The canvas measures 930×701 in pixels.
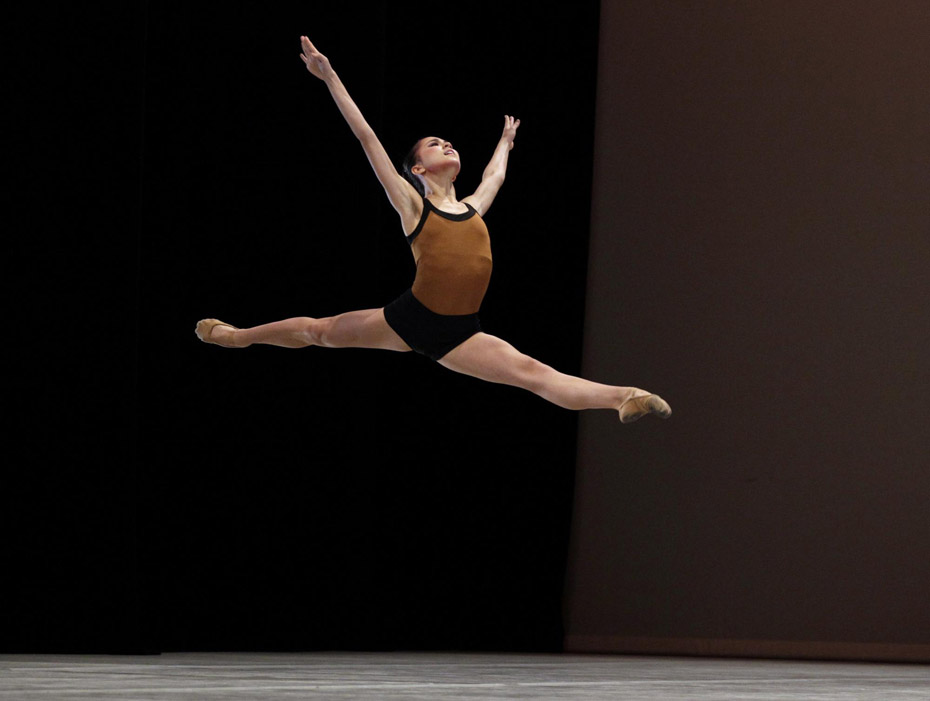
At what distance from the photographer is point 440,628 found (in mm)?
6340

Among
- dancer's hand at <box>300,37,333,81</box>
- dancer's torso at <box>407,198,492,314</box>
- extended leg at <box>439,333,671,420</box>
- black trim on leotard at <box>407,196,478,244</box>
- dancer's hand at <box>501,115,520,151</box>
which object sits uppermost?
dancer's hand at <box>300,37,333,81</box>

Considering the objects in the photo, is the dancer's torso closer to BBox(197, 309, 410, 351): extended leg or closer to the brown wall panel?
BBox(197, 309, 410, 351): extended leg

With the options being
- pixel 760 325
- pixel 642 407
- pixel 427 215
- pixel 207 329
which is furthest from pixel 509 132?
pixel 760 325

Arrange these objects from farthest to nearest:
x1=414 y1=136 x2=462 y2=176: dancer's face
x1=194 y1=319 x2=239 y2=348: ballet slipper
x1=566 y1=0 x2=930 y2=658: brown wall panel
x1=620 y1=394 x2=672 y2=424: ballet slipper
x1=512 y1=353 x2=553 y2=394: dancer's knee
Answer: x1=566 y1=0 x2=930 y2=658: brown wall panel → x1=194 y1=319 x2=239 y2=348: ballet slipper → x1=414 y1=136 x2=462 y2=176: dancer's face → x1=512 y1=353 x2=553 y2=394: dancer's knee → x1=620 y1=394 x2=672 y2=424: ballet slipper

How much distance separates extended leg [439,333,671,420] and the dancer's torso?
0.38 ft

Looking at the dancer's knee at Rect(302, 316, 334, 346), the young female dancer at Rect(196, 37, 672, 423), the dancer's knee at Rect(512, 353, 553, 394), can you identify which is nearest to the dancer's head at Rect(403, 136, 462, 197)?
the young female dancer at Rect(196, 37, 672, 423)

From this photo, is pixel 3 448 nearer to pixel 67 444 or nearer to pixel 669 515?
pixel 67 444

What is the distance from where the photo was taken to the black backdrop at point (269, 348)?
17.2ft

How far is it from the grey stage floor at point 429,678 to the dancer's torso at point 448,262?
3.53ft

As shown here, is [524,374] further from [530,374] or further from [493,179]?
[493,179]

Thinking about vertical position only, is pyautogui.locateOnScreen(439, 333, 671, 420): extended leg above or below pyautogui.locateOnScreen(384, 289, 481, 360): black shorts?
below

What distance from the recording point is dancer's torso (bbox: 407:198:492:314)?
11.6 feet

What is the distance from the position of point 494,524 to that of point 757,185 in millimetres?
2306

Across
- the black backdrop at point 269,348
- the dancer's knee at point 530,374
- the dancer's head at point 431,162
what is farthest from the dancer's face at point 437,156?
the black backdrop at point 269,348
